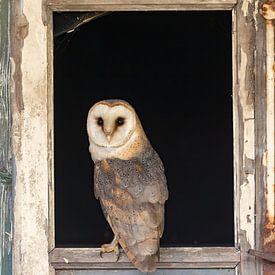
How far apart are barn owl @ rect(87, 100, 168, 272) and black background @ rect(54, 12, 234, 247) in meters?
1.57

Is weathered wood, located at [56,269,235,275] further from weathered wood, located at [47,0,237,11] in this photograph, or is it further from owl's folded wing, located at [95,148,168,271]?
weathered wood, located at [47,0,237,11]

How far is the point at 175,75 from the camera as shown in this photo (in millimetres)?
4582

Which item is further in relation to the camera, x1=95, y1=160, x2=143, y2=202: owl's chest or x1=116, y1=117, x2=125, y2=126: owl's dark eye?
x1=116, y1=117, x2=125, y2=126: owl's dark eye

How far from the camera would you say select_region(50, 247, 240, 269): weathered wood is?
256 centimetres

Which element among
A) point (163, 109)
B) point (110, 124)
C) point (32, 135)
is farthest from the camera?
point (163, 109)

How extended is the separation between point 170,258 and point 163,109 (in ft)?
6.90

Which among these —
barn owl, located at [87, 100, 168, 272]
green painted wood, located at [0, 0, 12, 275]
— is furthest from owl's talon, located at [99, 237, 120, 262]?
green painted wood, located at [0, 0, 12, 275]

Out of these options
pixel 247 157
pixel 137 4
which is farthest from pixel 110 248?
pixel 137 4

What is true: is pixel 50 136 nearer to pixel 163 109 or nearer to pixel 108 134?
pixel 108 134

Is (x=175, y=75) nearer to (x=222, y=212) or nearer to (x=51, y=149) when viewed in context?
(x=222, y=212)

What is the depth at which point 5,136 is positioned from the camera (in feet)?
8.52

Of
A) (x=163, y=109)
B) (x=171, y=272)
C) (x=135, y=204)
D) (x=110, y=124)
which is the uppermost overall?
(x=163, y=109)

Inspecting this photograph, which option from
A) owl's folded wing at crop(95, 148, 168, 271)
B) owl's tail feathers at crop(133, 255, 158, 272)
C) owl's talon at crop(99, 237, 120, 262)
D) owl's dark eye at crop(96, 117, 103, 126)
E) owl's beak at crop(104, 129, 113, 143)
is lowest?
owl's tail feathers at crop(133, 255, 158, 272)

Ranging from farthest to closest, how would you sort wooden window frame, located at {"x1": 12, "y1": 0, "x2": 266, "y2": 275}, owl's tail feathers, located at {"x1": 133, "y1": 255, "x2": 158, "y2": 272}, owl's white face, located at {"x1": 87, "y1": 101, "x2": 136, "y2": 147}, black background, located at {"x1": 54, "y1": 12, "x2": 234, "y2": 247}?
1. black background, located at {"x1": 54, "y1": 12, "x2": 234, "y2": 247}
2. owl's white face, located at {"x1": 87, "y1": 101, "x2": 136, "y2": 147}
3. wooden window frame, located at {"x1": 12, "y1": 0, "x2": 266, "y2": 275}
4. owl's tail feathers, located at {"x1": 133, "y1": 255, "x2": 158, "y2": 272}
